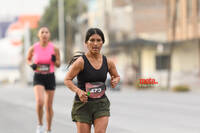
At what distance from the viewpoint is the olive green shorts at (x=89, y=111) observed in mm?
4987

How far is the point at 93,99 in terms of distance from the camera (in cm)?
503

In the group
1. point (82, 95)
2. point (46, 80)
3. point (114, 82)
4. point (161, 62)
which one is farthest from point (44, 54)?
point (161, 62)

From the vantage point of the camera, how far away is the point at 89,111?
16.5 ft

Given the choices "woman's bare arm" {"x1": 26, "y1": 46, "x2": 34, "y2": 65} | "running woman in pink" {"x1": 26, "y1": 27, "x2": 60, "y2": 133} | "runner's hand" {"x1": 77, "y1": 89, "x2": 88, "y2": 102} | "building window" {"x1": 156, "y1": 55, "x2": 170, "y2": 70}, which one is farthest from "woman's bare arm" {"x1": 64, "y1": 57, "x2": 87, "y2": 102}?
"building window" {"x1": 156, "y1": 55, "x2": 170, "y2": 70}

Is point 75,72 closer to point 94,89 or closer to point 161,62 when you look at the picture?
point 94,89

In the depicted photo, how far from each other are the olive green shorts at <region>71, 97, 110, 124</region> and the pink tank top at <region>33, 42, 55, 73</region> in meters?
3.08

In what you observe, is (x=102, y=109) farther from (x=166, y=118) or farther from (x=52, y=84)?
(x=166, y=118)

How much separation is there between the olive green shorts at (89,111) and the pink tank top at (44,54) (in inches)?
121

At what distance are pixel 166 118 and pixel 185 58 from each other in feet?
86.4

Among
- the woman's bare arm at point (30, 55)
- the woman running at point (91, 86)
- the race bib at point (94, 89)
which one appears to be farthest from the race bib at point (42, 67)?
the race bib at point (94, 89)

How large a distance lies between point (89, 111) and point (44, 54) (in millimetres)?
3217

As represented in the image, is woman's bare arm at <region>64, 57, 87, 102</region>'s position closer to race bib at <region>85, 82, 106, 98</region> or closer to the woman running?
the woman running

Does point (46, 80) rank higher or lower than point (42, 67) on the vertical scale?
lower

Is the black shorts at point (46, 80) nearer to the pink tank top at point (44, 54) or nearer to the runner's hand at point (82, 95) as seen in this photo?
the pink tank top at point (44, 54)
